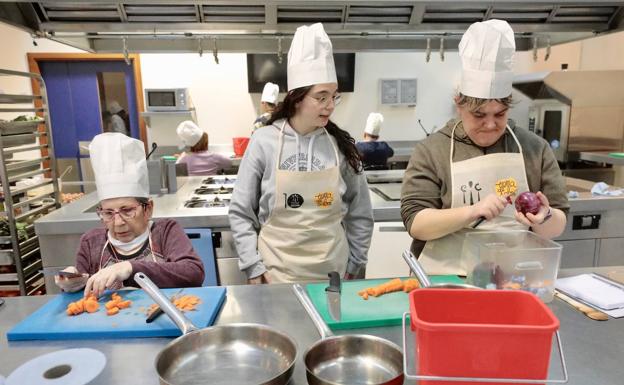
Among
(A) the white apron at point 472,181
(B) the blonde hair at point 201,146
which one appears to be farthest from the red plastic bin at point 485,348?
(B) the blonde hair at point 201,146

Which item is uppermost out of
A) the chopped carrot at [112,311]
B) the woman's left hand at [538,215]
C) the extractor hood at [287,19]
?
the extractor hood at [287,19]

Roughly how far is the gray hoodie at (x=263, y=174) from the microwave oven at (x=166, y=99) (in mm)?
3365

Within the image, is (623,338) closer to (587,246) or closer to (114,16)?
(587,246)

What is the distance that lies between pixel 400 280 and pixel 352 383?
43cm

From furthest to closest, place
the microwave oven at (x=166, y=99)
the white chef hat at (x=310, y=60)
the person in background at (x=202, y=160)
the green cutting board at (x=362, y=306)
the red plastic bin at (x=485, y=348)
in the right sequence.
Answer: the microwave oven at (x=166, y=99) < the person in background at (x=202, y=160) < the white chef hat at (x=310, y=60) < the green cutting board at (x=362, y=306) < the red plastic bin at (x=485, y=348)

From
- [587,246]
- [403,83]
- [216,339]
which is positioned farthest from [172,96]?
[216,339]

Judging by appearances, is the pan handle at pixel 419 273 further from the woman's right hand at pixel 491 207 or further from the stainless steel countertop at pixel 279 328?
the woman's right hand at pixel 491 207

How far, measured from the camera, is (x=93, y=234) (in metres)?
1.29

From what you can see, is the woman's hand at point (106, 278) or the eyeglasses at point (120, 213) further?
the eyeglasses at point (120, 213)

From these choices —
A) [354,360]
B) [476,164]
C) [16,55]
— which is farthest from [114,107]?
[354,360]

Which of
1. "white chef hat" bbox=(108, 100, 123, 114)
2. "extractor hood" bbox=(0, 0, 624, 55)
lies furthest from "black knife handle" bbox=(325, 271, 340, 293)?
"white chef hat" bbox=(108, 100, 123, 114)

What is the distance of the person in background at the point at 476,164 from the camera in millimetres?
1102

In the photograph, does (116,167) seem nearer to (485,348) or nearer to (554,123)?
(485,348)

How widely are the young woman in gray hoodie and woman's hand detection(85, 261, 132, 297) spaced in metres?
0.44
